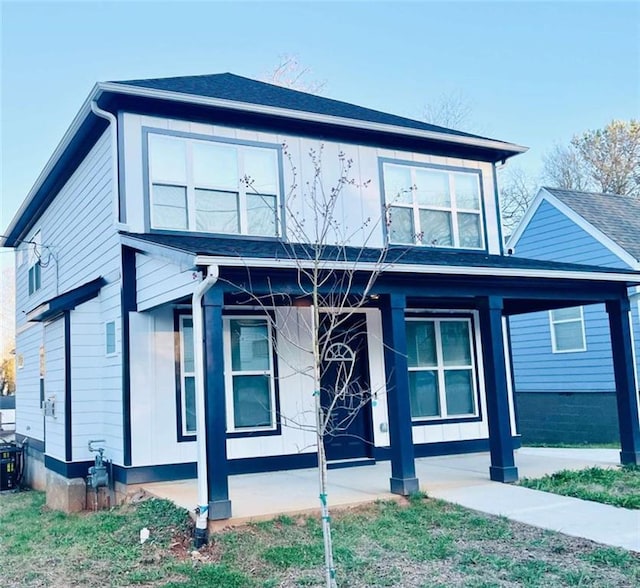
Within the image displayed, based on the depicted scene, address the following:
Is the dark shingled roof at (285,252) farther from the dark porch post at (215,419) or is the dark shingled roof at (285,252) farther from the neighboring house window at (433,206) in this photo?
the dark porch post at (215,419)

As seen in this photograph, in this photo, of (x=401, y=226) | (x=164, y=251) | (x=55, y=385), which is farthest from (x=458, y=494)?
(x=55, y=385)

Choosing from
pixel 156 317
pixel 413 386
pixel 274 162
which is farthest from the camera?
pixel 413 386

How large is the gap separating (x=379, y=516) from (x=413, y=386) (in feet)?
13.0

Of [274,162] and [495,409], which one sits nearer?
[495,409]

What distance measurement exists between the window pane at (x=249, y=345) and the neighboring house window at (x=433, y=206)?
2.46 metres

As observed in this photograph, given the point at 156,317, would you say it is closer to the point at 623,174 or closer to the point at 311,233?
the point at 311,233

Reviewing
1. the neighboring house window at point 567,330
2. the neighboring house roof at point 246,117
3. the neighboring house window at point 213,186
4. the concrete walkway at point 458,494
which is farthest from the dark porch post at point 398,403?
the neighboring house window at point 567,330

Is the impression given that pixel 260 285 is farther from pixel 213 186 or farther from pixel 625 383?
pixel 625 383

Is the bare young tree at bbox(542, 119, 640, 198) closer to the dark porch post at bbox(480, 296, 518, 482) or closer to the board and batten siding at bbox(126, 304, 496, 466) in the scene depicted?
the board and batten siding at bbox(126, 304, 496, 466)

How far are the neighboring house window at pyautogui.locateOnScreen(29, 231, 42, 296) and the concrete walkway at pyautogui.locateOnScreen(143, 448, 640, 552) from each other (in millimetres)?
6611

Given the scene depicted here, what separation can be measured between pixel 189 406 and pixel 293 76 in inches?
693

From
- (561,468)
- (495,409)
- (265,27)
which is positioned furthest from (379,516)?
(265,27)

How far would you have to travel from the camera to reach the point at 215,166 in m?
8.83

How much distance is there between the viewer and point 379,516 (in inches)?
252
